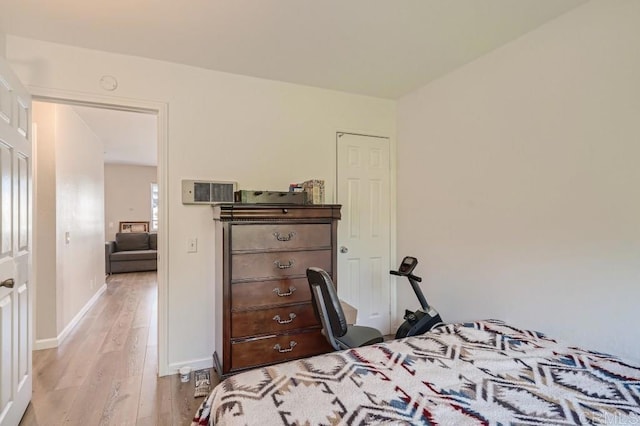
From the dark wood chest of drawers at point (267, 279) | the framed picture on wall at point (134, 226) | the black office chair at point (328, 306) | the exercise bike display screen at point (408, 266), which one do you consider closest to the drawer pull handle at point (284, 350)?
the dark wood chest of drawers at point (267, 279)

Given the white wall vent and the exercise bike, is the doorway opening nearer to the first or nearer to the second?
the white wall vent

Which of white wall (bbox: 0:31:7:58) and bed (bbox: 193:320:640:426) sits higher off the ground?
white wall (bbox: 0:31:7:58)

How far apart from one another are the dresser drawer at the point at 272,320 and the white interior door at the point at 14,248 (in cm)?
120

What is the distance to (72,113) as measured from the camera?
385 centimetres

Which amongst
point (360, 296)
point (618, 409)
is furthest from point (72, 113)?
point (618, 409)

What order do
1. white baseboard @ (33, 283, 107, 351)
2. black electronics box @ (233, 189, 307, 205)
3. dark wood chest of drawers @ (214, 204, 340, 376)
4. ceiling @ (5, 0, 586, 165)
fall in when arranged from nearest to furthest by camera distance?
ceiling @ (5, 0, 586, 165) → dark wood chest of drawers @ (214, 204, 340, 376) → black electronics box @ (233, 189, 307, 205) → white baseboard @ (33, 283, 107, 351)

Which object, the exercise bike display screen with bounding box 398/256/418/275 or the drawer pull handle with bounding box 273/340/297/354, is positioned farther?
the exercise bike display screen with bounding box 398/256/418/275

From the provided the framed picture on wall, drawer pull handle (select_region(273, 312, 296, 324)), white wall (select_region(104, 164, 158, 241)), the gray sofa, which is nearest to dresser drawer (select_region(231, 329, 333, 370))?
drawer pull handle (select_region(273, 312, 296, 324))

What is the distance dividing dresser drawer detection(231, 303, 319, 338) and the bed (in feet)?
3.27

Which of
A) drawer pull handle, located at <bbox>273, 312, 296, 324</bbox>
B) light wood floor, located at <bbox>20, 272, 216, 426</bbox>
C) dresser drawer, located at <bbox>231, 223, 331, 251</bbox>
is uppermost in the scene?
dresser drawer, located at <bbox>231, 223, 331, 251</bbox>

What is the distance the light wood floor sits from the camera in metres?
2.06

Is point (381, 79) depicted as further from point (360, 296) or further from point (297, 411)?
point (297, 411)

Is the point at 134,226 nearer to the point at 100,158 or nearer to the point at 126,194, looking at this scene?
the point at 126,194

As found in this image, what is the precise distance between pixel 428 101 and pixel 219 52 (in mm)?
1888
